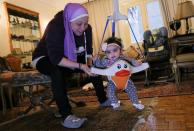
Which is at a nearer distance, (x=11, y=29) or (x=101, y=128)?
(x=101, y=128)

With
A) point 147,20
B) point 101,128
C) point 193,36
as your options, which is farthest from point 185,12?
point 101,128

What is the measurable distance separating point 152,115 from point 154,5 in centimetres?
452

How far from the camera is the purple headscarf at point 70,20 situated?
1.81m

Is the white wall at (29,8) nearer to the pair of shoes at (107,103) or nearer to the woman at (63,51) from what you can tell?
the woman at (63,51)

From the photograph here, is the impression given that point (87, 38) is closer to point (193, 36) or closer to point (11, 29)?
point (193, 36)

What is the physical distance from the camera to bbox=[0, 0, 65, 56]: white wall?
445cm

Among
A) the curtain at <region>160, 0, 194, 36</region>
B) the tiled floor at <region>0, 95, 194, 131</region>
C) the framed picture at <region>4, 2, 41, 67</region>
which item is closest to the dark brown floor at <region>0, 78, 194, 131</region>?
the tiled floor at <region>0, 95, 194, 131</region>

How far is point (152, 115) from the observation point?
179cm

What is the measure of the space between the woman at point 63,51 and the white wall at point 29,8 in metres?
2.69

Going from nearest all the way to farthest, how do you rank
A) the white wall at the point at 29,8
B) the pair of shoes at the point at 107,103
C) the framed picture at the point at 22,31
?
1. the pair of shoes at the point at 107,103
2. the white wall at the point at 29,8
3. the framed picture at the point at 22,31

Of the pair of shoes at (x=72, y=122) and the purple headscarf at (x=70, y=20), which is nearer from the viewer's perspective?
the pair of shoes at (x=72, y=122)

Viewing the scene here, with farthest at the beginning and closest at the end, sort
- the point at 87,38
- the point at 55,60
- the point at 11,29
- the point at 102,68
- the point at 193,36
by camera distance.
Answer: the point at 11,29
the point at 193,36
the point at 87,38
the point at 102,68
the point at 55,60

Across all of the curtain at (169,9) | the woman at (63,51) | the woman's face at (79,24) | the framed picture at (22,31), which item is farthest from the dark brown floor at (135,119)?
the curtain at (169,9)

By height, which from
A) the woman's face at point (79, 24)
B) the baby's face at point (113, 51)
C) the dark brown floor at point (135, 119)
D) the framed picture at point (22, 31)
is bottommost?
the dark brown floor at point (135, 119)
